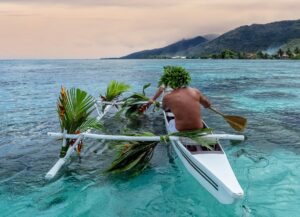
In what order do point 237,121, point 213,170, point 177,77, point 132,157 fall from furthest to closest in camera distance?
point 237,121
point 132,157
point 177,77
point 213,170

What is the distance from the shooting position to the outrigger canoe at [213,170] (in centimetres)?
614

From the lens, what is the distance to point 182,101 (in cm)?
846

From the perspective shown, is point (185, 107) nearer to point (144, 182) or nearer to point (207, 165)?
point (207, 165)

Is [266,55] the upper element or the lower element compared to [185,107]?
lower

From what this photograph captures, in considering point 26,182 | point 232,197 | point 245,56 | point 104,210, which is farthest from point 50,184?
point 245,56

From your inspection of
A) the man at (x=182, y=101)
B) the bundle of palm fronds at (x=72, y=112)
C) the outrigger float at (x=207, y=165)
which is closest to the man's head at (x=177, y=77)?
the man at (x=182, y=101)

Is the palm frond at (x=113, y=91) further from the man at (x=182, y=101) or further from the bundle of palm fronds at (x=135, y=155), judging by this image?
the man at (x=182, y=101)

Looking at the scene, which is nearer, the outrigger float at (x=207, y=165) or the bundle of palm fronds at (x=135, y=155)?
the outrigger float at (x=207, y=165)

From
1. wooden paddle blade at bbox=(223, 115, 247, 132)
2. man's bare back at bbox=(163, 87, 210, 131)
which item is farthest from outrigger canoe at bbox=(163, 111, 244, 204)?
wooden paddle blade at bbox=(223, 115, 247, 132)

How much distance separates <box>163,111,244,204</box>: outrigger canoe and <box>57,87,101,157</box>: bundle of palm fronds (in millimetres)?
2829

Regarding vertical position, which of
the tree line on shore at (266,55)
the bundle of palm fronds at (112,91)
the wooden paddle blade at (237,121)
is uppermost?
the bundle of palm fronds at (112,91)

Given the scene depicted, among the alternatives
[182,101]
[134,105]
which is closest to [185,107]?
[182,101]

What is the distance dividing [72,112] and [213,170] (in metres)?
4.43

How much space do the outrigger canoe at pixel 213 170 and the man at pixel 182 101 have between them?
1.91 ft
